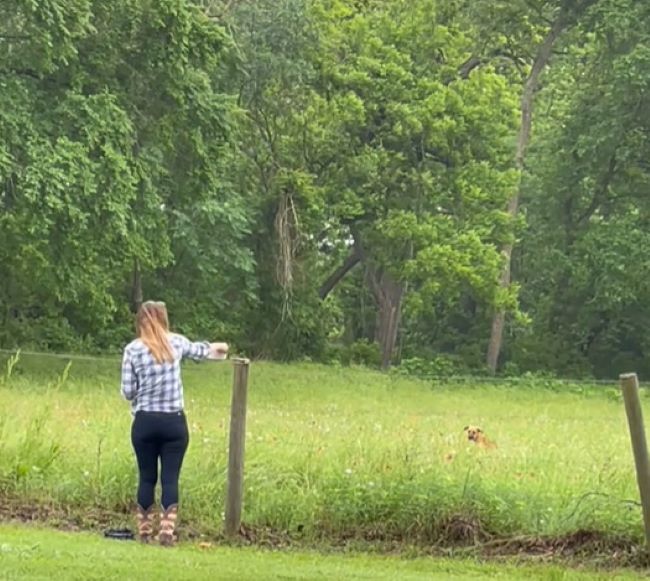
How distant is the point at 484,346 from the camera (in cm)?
4312

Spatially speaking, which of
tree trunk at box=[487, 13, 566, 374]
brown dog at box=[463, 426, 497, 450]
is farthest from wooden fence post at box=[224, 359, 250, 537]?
tree trunk at box=[487, 13, 566, 374]

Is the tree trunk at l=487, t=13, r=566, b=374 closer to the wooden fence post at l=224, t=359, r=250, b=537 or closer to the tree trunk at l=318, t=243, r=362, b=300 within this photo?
the tree trunk at l=318, t=243, r=362, b=300

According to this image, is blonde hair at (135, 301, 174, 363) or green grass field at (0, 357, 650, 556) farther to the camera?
green grass field at (0, 357, 650, 556)

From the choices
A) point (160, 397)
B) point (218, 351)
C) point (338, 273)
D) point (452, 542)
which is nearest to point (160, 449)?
point (160, 397)

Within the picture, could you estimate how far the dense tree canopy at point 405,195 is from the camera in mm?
33094

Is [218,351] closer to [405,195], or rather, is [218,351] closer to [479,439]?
[479,439]

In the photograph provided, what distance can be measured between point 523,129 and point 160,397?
32.3 m

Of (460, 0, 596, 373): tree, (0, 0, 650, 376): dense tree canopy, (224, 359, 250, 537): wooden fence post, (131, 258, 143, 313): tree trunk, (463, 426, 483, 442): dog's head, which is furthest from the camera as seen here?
(460, 0, 596, 373): tree

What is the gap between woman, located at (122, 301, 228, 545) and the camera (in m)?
8.07

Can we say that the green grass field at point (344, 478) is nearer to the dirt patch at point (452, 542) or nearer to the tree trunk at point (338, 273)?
the dirt patch at point (452, 542)

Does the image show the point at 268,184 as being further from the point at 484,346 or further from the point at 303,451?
the point at 303,451

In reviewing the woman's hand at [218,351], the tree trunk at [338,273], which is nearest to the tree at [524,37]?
the tree trunk at [338,273]

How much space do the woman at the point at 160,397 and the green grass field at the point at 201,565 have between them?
0.46m

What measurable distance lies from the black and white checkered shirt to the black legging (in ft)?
0.23
